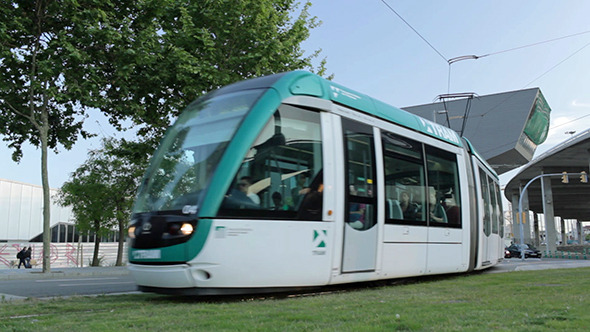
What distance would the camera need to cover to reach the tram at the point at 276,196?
6.91m

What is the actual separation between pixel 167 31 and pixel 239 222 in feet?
44.8

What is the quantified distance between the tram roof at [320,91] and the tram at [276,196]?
0.9 inches

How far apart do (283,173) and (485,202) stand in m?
8.18

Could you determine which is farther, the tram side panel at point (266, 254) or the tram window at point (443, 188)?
the tram window at point (443, 188)

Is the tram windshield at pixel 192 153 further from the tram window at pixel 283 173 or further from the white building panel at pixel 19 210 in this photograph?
the white building panel at pixel 19 210

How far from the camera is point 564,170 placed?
6125cm

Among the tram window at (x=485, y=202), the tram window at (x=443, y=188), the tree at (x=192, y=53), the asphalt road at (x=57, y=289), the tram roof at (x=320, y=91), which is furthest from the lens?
the tree at (x=192, y=53)

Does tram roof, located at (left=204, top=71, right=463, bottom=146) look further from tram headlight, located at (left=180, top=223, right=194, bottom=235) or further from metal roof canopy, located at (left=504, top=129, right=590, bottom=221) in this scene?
metal roof canopy, located at (left=504, top=129, right=590, bottom=221)

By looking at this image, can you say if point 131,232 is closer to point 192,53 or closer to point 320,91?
point 320,91

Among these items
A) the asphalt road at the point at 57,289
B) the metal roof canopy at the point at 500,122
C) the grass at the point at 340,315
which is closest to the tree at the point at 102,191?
the asphalt road at the point at 57,289

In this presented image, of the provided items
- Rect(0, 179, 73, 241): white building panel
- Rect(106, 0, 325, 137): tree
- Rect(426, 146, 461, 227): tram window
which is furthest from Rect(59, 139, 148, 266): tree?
Rect(426, 146, 461, 227): tram window

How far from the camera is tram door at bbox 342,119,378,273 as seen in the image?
8164 millimetres

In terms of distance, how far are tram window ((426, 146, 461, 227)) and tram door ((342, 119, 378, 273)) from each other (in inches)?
84.4

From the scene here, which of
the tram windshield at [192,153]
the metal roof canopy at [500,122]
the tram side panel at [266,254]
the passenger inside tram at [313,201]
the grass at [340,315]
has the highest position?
the metal roof canopy at [500,122]
